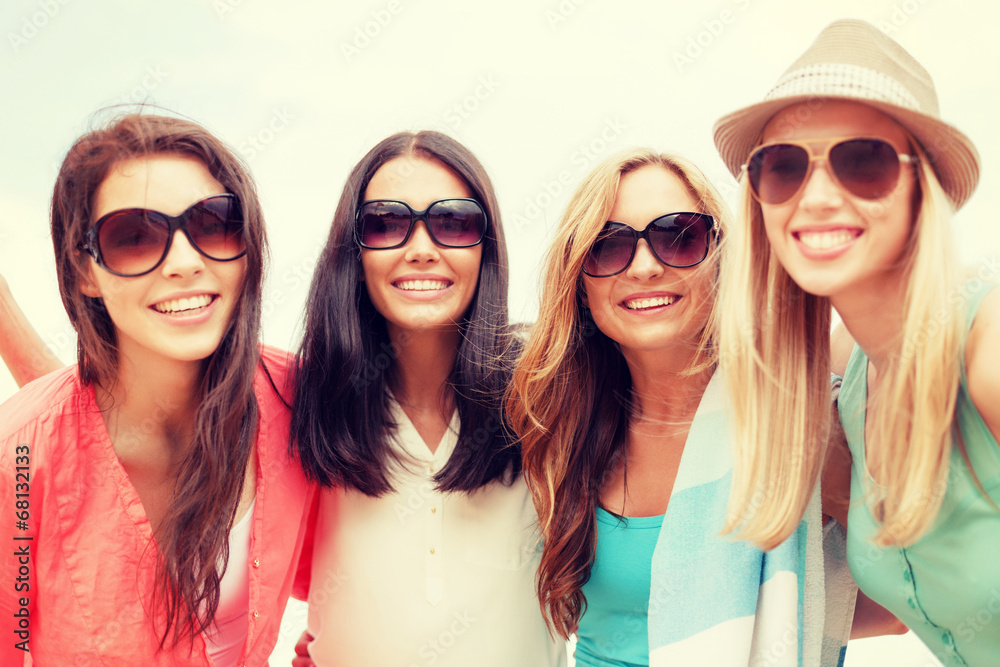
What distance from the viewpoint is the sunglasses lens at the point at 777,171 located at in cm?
156

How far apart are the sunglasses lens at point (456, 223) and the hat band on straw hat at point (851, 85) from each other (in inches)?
46.5

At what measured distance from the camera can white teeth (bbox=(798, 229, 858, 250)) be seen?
1.54m

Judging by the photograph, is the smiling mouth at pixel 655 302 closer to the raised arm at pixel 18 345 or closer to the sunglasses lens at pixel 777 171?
the sunglasses lens at pixel 777 171

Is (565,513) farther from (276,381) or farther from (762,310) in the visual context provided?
(276,381)

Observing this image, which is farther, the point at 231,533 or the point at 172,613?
the point at 231,533

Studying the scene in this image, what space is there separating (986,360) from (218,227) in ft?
6.67

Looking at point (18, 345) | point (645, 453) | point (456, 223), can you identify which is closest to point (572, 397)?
point (645, 453)

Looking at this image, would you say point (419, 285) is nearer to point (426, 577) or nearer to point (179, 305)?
point (179, 305)

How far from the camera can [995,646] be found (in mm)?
1651

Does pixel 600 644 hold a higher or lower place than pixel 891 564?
lower

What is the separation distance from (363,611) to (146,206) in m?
1.51

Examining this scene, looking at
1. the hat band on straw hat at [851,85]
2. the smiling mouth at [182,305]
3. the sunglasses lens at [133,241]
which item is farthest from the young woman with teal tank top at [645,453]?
the sunglasses lens at [133,241]

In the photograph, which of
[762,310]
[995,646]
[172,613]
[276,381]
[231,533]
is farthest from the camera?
[276,381]

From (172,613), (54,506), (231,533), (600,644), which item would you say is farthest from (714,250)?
(54,506)
